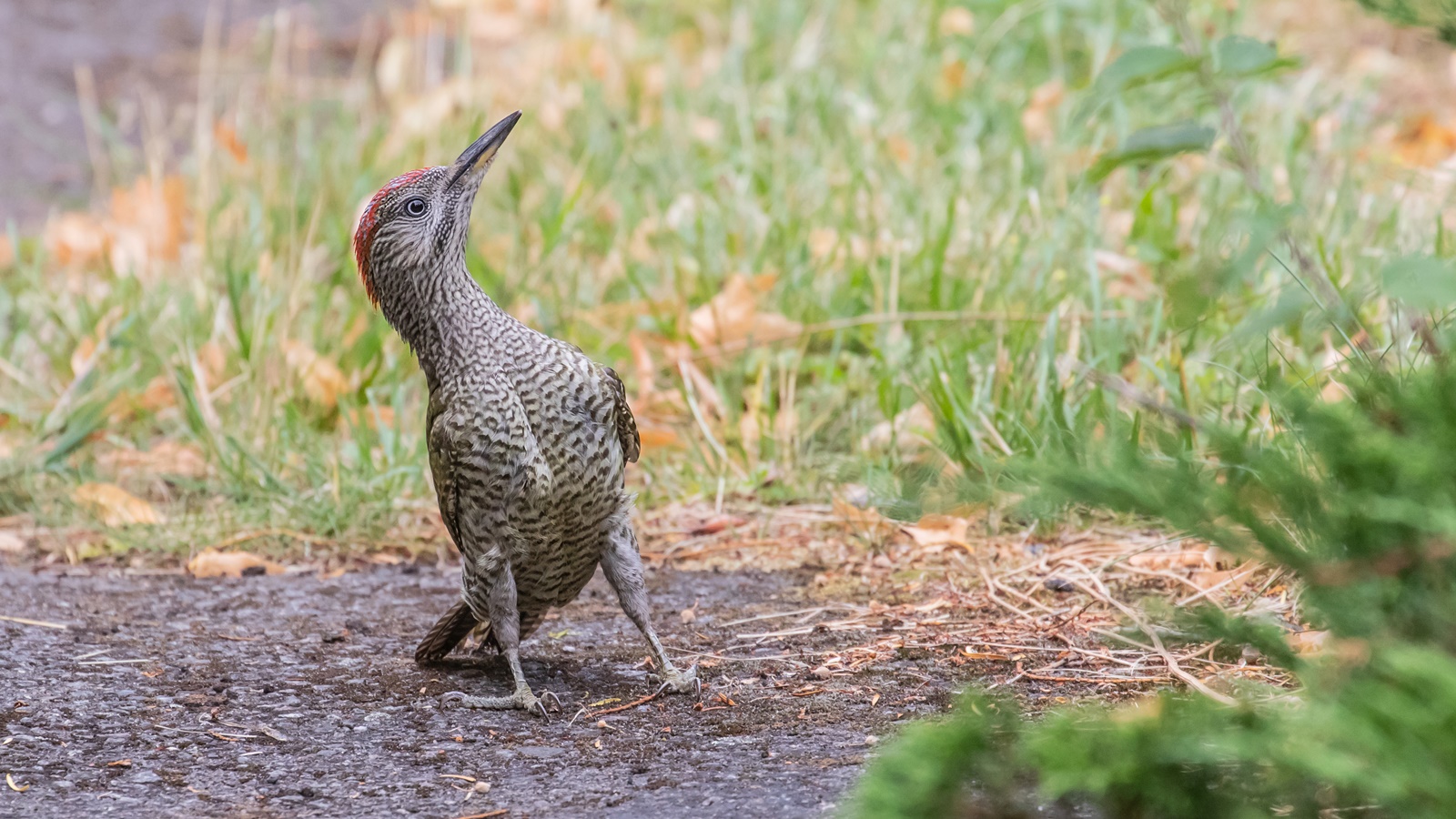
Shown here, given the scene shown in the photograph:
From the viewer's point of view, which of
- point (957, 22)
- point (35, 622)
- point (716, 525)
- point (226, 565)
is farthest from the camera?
point (957, 22)

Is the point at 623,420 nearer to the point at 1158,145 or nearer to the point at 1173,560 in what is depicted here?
the point at 1173,560

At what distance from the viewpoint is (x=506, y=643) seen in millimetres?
3570

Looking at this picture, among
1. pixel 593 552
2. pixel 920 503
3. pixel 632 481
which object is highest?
pixel 920 503

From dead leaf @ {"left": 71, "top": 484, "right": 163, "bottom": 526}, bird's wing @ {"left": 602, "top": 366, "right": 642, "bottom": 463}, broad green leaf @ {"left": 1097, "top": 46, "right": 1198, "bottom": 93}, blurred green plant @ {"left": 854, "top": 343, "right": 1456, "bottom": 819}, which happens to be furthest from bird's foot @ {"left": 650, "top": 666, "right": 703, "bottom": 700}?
dead leaf @ {"left": 71, "top": 484, "right": 163, "bottom": 526}

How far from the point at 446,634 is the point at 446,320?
81cm

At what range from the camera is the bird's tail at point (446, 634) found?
3.67 metres

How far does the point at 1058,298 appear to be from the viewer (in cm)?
510

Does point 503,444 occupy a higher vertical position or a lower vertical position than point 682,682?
higher

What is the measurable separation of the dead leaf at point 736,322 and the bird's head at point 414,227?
157cm

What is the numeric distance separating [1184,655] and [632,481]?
2.37m

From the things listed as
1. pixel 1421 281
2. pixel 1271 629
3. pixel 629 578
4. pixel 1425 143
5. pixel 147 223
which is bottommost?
pixel 629 578

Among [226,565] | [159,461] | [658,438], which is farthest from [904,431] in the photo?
[159,461]

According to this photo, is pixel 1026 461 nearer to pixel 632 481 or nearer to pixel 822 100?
pixel 632 481

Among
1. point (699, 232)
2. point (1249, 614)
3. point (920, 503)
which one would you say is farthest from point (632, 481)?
point (920, 503)
